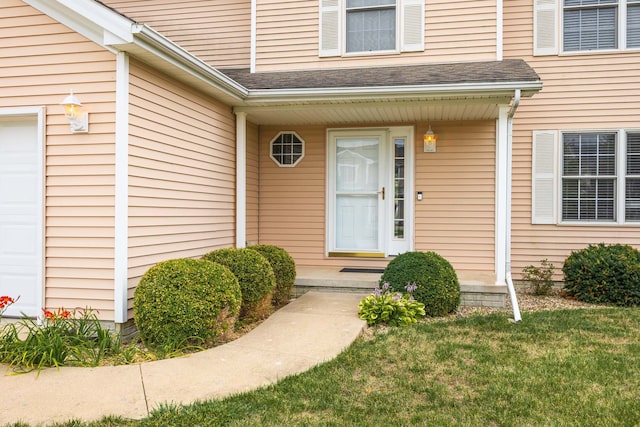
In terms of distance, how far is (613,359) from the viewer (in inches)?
169

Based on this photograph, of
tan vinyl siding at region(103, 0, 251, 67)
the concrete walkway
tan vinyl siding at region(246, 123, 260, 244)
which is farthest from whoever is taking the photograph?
tan vinyl siding at region(103, 0, 251, 67)

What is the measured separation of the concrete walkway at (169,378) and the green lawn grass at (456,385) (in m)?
0.17

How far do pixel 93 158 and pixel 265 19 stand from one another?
4.61 m

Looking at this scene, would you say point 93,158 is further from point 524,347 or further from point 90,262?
point 524,347

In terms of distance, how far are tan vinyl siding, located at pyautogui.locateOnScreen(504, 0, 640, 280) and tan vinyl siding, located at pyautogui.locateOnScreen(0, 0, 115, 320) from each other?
20.2ft

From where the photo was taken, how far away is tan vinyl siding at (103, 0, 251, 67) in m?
8.73

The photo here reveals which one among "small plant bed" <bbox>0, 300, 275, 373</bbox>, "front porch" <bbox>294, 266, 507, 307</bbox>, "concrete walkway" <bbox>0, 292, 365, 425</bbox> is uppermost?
"front porch" <bbox>294, 266, 507, 307</bbox>

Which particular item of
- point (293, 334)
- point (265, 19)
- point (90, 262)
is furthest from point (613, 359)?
point (265, 19)

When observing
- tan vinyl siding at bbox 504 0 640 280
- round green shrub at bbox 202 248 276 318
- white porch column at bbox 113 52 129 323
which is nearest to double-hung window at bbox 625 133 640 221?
tan vinyl siding at bbox 504 0 640 280

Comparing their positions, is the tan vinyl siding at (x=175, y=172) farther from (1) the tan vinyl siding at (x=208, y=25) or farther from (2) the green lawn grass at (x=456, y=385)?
(2) the green lawn grass at (x=456, y=385)

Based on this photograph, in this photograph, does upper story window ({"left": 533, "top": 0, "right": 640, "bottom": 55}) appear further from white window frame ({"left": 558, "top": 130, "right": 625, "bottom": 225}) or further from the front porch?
the front porch

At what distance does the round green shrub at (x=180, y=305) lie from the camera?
441 centimetres

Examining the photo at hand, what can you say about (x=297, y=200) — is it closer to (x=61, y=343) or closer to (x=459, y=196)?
(x=459, y=196)

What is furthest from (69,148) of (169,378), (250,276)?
(169,378)
